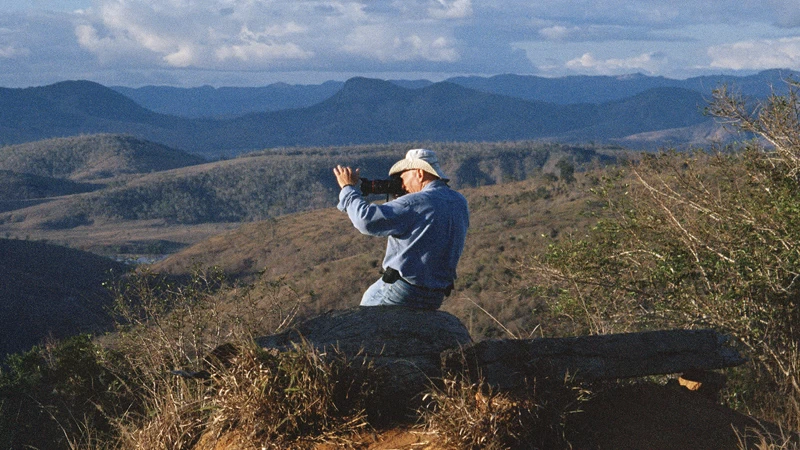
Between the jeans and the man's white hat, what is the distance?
28.2 inches

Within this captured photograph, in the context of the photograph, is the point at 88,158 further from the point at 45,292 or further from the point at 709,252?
the point at 709,252

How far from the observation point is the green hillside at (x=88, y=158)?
127 metres

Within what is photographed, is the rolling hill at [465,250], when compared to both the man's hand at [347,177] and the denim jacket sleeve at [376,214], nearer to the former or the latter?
the man's hand at [347,177]

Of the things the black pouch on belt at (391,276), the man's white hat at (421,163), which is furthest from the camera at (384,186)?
the black pouch on belt at (391,276)

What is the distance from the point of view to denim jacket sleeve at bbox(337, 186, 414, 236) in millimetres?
4594

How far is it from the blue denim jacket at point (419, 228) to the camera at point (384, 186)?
0.74ft

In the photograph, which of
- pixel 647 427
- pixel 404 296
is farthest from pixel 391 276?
pixel 647 427

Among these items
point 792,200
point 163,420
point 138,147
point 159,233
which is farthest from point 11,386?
point 138,147

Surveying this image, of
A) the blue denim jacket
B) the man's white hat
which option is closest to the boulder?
the blue denim jacket

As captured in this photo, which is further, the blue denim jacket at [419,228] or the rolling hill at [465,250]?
the rolling hill at [465,250]

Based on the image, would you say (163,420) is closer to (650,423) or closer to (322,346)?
(322,346)

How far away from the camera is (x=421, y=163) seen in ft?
16.7

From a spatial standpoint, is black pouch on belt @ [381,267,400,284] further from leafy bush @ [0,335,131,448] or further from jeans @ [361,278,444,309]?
leafy bush @ [0,335,131,448]

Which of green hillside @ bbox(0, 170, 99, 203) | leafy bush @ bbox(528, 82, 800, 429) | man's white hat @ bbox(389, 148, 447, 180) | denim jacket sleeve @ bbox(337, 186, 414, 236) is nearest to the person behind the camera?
denim jacket sleeve @ bbox(337, 186, 414, 236)
